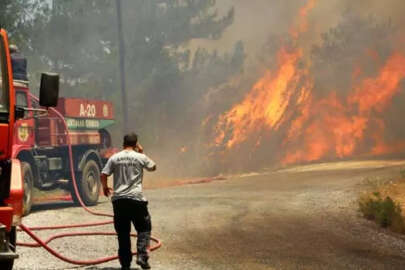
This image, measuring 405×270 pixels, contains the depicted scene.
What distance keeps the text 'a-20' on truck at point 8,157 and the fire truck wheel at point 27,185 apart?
23.0ft

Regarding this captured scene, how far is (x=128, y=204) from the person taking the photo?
28.2 ft

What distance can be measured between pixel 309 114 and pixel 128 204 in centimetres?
2828

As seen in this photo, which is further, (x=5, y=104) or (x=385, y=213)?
(x=385, y=213)

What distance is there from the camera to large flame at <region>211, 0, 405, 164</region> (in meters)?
33.6

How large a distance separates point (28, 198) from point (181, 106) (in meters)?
24.6

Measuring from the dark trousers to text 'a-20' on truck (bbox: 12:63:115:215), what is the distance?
21.3ft

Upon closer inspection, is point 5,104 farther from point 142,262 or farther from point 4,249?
point 142,262

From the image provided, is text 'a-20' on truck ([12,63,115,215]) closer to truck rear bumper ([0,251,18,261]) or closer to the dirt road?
the dirt road

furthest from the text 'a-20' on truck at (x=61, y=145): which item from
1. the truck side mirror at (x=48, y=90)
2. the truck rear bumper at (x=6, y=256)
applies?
the truck rear bumper at (x=6, y=256)

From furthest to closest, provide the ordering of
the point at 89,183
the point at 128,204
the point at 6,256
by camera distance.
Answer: the point at 89,183, the point at 128,204, the point at 6,256

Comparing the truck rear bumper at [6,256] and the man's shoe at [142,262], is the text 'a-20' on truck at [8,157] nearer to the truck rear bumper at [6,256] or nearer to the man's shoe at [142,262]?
the truck rear bumper at [6,256]

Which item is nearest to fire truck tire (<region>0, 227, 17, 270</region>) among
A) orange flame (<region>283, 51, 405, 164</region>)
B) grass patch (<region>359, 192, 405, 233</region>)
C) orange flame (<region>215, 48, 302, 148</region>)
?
grass patch (<region>359, 192, 405, 233</region>)

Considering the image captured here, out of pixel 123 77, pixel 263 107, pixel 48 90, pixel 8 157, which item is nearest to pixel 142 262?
pixel 8 157

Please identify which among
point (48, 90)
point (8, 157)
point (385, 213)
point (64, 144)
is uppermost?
point (48, 90)
